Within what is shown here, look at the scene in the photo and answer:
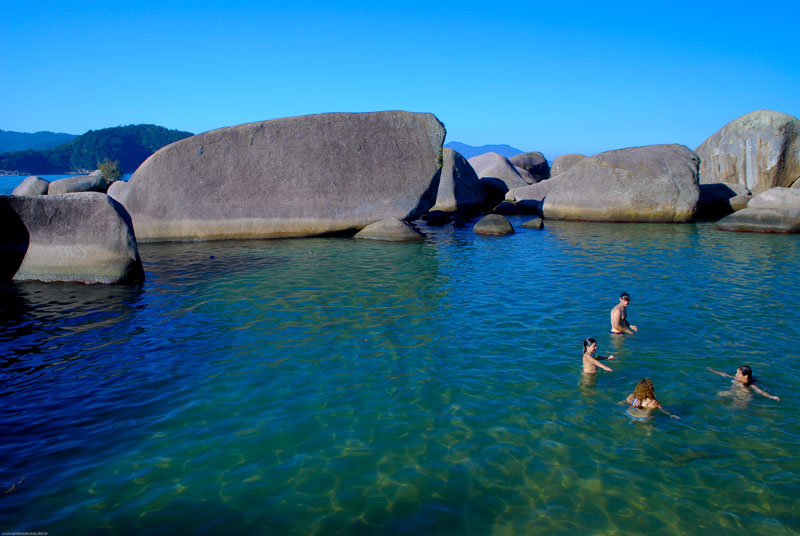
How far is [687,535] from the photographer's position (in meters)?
4.56

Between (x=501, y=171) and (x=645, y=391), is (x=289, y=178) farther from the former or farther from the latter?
(x=501, y=171)

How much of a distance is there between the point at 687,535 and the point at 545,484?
1.27 metres

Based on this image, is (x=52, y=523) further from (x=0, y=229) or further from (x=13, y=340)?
(x=0, y=229)

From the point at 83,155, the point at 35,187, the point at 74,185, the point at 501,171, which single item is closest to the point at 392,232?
the point at 74,185

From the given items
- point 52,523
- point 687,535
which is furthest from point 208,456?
point 687,535

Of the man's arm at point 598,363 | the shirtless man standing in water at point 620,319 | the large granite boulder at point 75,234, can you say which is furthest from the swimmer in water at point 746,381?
the large granite boulder at point 75,234

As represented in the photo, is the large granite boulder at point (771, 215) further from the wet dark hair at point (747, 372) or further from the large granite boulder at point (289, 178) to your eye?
the wet dark hair at point (747, 372)

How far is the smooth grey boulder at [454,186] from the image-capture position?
29.1 metres

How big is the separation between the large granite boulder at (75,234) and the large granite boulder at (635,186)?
2022cm

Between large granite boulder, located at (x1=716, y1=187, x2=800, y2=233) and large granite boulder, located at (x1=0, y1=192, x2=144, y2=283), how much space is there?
73.9ft

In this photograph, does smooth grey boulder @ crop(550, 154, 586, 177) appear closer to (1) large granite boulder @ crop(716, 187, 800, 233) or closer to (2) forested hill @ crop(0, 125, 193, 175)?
(1) large granite boulder @ crop(716, 187, 800, 233)

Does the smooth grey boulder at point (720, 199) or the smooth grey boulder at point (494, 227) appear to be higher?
the smooth grey boulder at point (720, 199)

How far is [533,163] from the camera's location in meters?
44.5

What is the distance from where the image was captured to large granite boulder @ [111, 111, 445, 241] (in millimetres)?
20094
